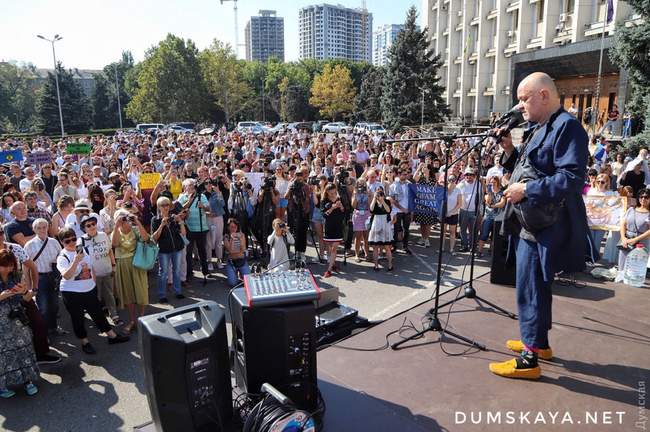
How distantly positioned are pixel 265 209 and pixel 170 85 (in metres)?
54.1

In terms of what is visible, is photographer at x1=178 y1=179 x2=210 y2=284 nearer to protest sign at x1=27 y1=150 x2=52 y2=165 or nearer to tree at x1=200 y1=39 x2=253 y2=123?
protest sign at x1=27 y1=150 x2=52 y2=165

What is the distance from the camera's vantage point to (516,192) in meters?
3.29

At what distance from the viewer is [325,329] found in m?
4.59

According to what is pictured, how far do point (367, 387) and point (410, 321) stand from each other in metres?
1.30

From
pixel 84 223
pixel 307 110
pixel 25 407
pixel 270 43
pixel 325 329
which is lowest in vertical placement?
pixel 25 407

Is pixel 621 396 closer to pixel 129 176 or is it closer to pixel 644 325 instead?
pixel 644 325

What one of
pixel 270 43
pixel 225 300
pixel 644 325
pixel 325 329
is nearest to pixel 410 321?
pixel 325 329

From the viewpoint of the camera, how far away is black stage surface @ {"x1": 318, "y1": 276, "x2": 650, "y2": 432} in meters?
3.02

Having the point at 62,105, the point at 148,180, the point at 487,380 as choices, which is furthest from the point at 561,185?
the point at 62,105

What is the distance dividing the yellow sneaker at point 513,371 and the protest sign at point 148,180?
812 cm

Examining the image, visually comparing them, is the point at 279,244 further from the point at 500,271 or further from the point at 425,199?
the point at 425,199

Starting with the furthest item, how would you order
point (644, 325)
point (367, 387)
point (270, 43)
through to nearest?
point (270, 43), point (644, 325), point (367, 387)

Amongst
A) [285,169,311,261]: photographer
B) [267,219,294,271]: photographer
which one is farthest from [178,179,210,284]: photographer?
[285,169,311,261]: photographer

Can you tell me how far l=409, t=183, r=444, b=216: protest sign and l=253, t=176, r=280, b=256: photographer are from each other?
10.4ft
